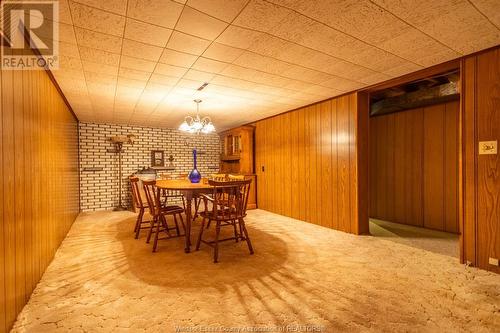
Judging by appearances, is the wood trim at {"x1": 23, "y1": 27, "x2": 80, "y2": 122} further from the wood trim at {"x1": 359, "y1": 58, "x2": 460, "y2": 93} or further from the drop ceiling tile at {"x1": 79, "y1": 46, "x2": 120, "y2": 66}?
the wood trim at {"x1": 359, "y1": 58, "x2": 460, "y2": 93}

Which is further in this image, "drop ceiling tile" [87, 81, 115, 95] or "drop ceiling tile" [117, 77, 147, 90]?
"drop ceiling tile" [87, 81, 115, 95]

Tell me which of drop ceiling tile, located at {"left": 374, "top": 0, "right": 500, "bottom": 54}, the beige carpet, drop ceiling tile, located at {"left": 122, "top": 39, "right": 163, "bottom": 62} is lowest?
the beige carpet

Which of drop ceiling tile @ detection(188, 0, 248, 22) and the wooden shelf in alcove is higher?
drop ceiling tile @ detection(188, 0, 248, 22)

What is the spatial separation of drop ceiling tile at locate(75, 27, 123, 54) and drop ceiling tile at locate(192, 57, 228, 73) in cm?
76

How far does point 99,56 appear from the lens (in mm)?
2432

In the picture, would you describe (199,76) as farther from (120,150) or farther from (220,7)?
(120,150)

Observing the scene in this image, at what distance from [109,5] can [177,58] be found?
0.88 metres

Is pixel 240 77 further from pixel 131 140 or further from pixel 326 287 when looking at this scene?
pixel 131 140

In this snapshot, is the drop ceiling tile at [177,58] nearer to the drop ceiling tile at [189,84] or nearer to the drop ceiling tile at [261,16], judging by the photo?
the drop ceiling tile at [189,84]

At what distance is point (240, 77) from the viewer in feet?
10.0

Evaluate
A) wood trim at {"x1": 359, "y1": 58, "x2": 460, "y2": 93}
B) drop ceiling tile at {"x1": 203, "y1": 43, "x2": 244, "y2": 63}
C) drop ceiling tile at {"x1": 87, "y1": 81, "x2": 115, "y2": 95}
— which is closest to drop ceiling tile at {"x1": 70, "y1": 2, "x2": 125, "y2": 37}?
drop ceiling tile at {"x1": 203, "y1": 43, "x2": 244, "y2": 63}

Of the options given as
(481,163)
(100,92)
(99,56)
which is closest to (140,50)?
(99,56)

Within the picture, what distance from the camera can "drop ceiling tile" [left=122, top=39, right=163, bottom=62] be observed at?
7.25 ft

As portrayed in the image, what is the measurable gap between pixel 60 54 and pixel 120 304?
241cm
